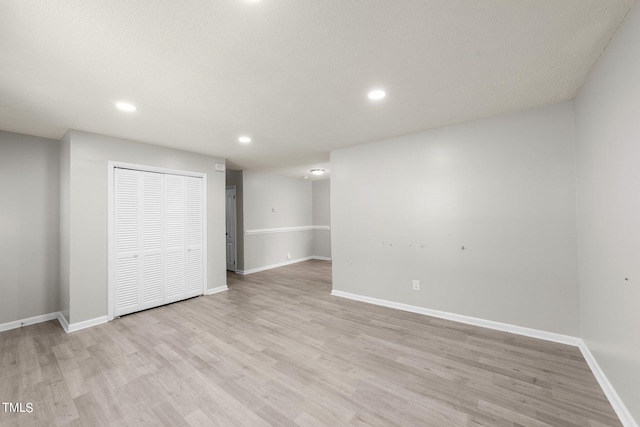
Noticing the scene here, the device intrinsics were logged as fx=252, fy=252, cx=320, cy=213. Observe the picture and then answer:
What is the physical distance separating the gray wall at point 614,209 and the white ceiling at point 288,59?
0.81 ft

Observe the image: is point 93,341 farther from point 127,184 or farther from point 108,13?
point 108,13

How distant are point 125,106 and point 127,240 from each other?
6.47 feet

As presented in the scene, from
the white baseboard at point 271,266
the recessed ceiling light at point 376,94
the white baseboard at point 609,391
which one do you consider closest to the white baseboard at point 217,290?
the white baseboard at point 271,266

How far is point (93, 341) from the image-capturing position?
283 centimetres

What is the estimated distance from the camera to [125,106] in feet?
8.39

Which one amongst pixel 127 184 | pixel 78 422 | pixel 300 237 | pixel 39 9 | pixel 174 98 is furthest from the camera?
pixel 300 237

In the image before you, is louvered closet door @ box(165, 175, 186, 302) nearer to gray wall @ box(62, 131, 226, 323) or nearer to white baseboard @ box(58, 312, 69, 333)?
gray wall @ box(62, 131, 226, 323)

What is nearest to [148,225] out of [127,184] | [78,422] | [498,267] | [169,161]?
[127,184]

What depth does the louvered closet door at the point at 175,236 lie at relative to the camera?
4059 mm

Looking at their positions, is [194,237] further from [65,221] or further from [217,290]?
[65,221]

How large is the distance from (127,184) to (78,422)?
2891mm

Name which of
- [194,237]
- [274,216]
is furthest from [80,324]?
[274,216]

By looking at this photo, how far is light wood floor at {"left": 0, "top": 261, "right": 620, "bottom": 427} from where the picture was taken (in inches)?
67.9

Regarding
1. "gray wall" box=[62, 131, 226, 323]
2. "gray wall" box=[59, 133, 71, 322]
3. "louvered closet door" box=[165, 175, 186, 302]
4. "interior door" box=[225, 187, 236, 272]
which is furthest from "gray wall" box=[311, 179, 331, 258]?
"gray wall" box=[59, 133, 71, 322]
